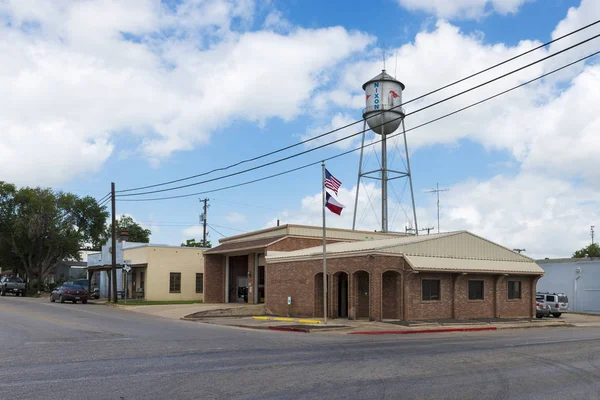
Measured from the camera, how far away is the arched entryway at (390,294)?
28.0 metres

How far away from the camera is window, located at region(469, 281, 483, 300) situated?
3084cm

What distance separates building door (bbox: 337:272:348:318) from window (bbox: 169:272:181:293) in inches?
819

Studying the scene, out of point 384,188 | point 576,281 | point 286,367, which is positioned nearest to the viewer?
point 286,367

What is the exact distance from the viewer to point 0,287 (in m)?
59.4

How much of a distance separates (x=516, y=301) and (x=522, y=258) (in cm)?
269

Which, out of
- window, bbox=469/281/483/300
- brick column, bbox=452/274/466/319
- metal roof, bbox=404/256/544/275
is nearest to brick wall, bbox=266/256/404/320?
metal roof, bbox=404/256/544/275

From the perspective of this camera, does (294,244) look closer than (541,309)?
No

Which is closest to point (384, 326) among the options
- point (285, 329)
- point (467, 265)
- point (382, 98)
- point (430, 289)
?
point (285, 329)

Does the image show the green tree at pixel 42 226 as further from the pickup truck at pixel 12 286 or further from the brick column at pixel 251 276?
the brick column at pixel 251 276

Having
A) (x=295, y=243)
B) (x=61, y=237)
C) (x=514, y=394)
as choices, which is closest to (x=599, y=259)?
(x=295, y=243)

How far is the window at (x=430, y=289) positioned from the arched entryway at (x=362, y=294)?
8.86ft

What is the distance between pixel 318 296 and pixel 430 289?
19.1 ft

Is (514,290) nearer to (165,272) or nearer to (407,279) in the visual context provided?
(407,279)

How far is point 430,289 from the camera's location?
Answer: 28.9 meters
